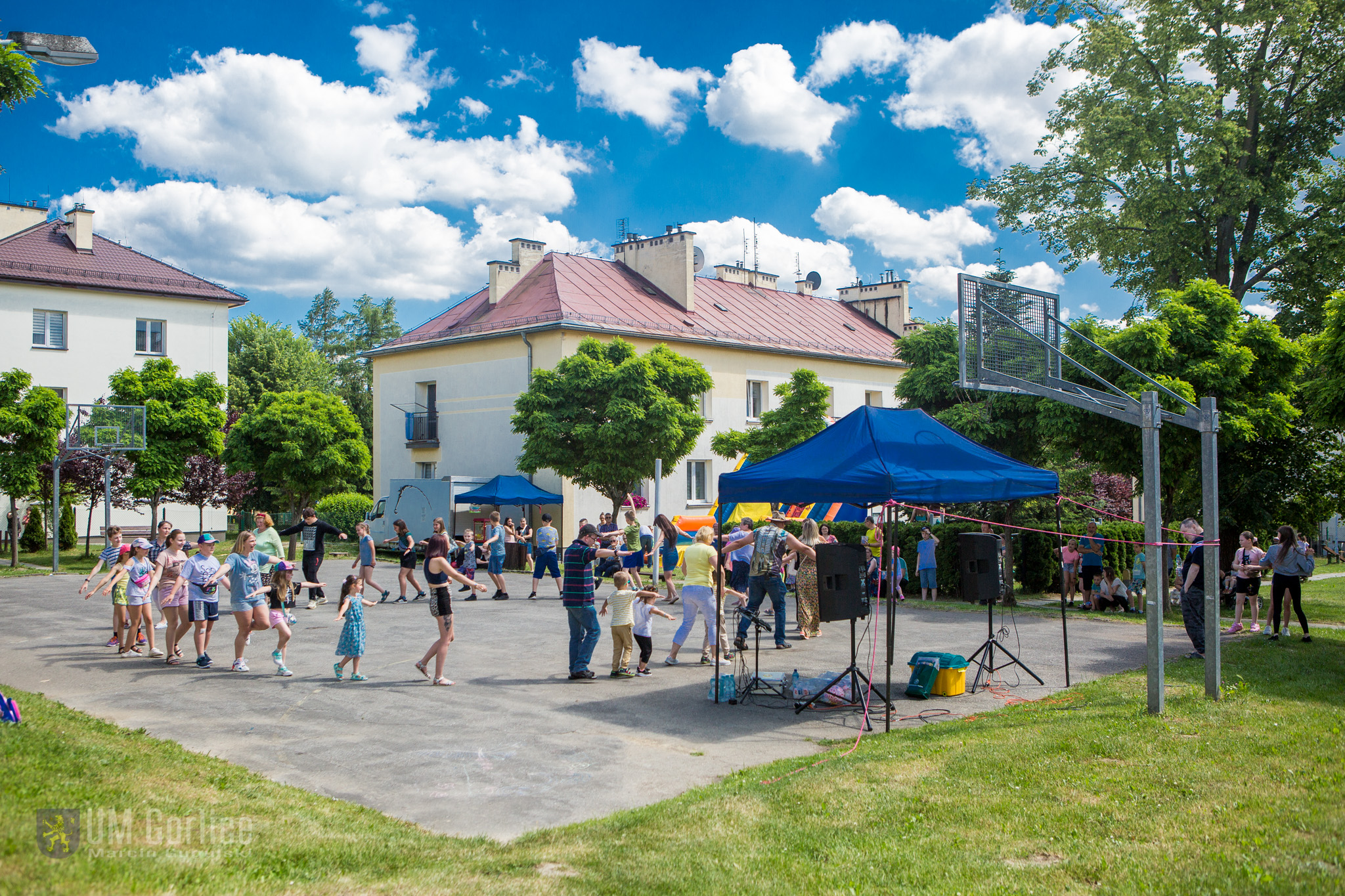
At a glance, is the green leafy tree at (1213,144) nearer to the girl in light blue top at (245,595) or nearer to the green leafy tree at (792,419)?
the green leafy tree at (792,419)

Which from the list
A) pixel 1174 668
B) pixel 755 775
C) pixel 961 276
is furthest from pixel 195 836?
pixel 1174 668

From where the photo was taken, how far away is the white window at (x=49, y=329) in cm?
3800

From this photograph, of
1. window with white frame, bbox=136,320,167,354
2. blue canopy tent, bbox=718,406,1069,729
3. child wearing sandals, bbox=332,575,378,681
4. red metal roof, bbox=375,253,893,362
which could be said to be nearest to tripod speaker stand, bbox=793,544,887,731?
blue canopy tent, bbox=718,406,1069,729

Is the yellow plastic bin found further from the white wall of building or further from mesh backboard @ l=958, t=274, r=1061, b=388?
the white wall of building

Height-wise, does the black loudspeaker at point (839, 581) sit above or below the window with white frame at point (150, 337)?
below

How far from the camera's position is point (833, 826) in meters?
5.89

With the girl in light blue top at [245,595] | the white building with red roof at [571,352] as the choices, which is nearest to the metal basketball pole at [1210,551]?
the girl in light blue top at [245,595]

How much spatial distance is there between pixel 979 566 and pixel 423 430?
3223cm

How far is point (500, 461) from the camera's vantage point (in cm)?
3706

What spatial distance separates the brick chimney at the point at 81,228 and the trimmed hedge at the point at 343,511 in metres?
15.5

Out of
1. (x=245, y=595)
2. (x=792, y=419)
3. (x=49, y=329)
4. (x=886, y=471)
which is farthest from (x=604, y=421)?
(x=49, y=329)

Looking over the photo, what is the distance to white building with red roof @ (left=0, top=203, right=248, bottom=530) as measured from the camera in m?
37.8

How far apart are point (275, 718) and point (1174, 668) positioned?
9.82 m

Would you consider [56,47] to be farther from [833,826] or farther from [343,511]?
[343,511]
